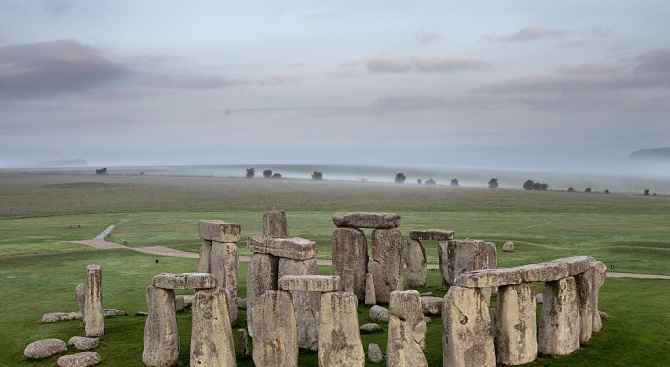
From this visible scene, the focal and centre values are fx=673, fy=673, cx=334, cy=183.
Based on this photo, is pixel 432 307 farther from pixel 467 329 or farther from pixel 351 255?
pixel 467 329

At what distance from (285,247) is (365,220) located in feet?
20.9

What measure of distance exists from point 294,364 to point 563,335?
23.5ft

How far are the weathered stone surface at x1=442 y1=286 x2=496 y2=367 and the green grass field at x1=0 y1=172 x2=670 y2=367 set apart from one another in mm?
1671

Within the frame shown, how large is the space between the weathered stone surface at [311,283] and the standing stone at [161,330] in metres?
3.05

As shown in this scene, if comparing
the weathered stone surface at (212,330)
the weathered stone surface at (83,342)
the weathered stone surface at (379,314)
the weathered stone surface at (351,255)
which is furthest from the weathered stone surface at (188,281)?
the weathered stone surface at (351,255)

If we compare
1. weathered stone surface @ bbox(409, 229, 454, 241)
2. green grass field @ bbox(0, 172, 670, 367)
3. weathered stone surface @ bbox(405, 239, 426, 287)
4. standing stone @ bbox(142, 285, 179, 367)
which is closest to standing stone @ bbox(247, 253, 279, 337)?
green grass field @ bbox(0, 172, 670, 367)

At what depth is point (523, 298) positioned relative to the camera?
16.8 meters

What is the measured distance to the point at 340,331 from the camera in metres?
15.7

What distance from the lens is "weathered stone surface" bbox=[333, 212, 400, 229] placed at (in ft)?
81.1

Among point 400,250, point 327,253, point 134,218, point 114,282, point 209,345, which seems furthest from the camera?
point 134,218

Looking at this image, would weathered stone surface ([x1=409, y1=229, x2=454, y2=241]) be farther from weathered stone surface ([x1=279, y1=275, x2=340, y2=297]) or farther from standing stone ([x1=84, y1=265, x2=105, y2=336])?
standing stone ([x1=84, y1=265, x2=105, y2=336])

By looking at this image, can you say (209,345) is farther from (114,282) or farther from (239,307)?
(114,282)

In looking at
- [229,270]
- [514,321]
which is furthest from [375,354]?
[229,270]

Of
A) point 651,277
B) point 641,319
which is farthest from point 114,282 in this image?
point 651,277
